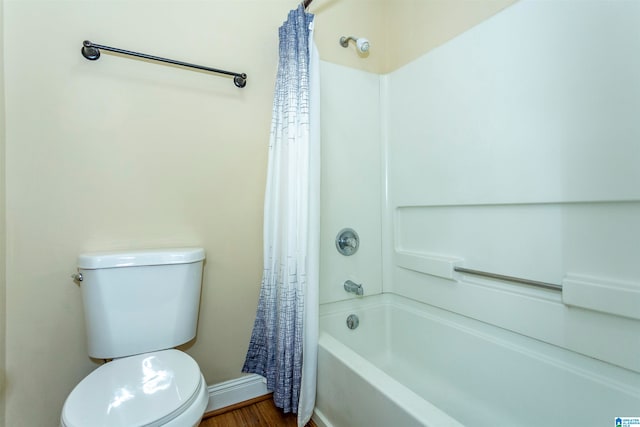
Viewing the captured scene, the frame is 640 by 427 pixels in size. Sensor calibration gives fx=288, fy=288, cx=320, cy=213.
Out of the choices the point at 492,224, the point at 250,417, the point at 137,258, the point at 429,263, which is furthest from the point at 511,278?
the point at 137,258

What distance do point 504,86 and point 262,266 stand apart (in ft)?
4.50

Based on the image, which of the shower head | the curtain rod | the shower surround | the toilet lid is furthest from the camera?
the shower head

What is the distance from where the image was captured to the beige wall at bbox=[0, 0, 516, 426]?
1.10 meters

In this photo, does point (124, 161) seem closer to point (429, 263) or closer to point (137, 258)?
point (137, 258)

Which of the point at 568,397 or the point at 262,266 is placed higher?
the point at 262,266

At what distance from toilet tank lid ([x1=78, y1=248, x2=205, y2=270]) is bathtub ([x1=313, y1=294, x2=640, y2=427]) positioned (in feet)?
2.28

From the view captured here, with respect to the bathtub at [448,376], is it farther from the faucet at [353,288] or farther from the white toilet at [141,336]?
the white toilet at [141,336]

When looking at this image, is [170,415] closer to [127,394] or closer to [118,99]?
[127,394]

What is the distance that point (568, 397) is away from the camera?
3.25 feet

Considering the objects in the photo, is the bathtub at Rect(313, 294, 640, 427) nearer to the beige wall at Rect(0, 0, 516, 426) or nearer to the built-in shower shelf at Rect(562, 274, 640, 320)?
the built-in shower shelf at Rect(562, 274, 640, 320)

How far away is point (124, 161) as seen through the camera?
125 centimetres

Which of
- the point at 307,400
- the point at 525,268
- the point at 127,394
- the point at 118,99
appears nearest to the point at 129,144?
the point at 118,99

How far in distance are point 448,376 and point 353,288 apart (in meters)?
0.60

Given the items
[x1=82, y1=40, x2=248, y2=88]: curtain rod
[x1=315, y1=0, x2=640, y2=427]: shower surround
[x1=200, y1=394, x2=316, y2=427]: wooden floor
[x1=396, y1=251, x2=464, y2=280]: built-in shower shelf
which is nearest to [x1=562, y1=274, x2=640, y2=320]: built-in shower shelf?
[x1=315, y1=0, x2=640, y2=427]: shower surround
